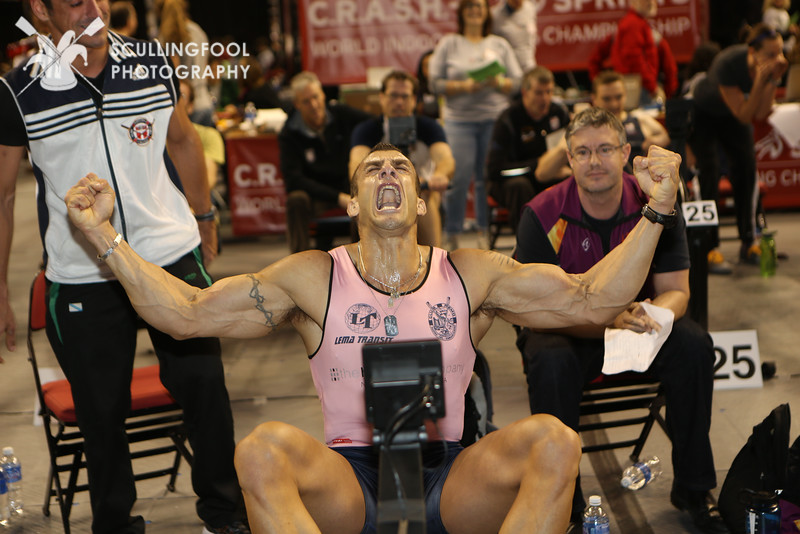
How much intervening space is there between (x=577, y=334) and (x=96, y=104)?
1897 millimetres

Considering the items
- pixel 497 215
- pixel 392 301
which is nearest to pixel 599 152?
pixel 392 301

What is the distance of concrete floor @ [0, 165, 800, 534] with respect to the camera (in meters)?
3.44

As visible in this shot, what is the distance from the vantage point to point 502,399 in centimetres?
446

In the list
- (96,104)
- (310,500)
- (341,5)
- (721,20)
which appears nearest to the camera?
(310,500)

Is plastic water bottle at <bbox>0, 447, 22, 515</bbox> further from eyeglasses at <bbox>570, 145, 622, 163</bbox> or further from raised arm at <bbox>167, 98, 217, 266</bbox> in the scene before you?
eyeglasses at <bbox>570, 145, 622, 163</bbox>

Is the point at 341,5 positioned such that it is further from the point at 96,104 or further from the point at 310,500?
the point at 310,500

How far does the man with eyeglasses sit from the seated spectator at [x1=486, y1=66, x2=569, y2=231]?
2.65 metres

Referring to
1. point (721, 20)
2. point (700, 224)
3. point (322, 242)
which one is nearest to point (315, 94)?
point (322, 242)

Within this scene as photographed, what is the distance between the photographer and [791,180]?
320 inches

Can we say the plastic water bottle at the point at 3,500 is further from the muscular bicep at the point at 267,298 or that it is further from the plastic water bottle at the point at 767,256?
the plastic water bottle at the point at 767,256

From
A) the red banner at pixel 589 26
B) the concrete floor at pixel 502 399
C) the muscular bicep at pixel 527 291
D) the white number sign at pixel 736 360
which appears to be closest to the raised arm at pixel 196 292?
the muscular bicep at pixel 527 291

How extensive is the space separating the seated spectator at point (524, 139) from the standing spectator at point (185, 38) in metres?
2.16

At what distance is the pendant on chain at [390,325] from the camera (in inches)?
100

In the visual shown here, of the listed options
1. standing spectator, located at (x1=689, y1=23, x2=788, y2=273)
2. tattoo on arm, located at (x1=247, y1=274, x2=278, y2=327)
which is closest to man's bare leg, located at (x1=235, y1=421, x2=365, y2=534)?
tattoo on arm, located at (x1=247, y1=274, x2=278, y2=327)
